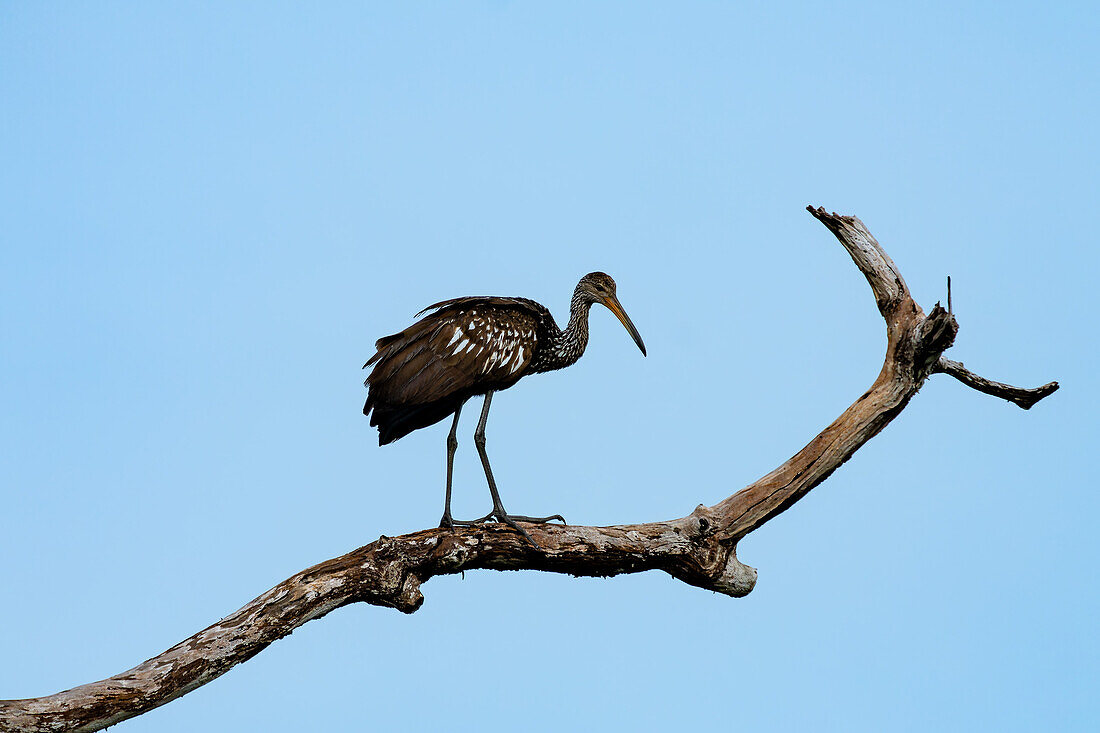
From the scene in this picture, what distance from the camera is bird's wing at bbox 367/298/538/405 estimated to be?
6.56 metres

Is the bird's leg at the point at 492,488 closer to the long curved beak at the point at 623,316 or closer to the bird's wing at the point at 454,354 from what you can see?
the bird's wing at the point at 454,354

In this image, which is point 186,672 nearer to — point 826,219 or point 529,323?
point 529,323

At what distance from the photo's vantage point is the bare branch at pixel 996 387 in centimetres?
636

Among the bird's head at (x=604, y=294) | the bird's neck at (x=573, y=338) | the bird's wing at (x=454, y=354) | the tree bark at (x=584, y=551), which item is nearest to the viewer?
the tree bark at (x=584, y=551)

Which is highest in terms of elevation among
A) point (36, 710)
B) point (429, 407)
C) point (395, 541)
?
point (429, 407)

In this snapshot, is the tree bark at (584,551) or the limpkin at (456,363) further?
the limpkin at (456,363)

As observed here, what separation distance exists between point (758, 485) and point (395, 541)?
2.16 m

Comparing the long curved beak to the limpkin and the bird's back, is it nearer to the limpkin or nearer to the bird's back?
the limpkin

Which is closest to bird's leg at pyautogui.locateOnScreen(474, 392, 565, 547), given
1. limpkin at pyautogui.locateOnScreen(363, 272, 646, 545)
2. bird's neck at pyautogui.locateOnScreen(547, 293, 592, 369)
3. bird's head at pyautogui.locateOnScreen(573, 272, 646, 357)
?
limpkin at pyautogui.locateOnScreen(363, 272, 646, 545)

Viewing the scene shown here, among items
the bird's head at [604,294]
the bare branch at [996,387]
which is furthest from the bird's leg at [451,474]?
the bare branch at [996,387]

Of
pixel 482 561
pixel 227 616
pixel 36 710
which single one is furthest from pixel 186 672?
pixel 482 561

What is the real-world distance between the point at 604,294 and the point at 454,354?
1255 millimetres

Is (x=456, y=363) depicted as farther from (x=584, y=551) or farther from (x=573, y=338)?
(x=584, y=551)

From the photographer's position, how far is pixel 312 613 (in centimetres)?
589
